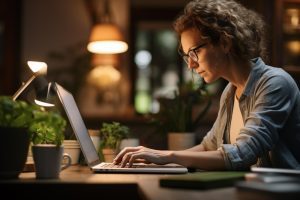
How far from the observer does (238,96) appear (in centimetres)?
190

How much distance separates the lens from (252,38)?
1.84 metres

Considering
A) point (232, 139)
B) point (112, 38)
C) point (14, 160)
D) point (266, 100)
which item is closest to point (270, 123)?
point (266, 100)

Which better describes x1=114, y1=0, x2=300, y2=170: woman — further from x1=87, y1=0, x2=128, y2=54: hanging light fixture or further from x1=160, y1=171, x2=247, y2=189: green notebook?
x1=87, y1=0, x2=128, y2=54: hanging light fixture

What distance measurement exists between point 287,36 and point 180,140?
5.63 ft

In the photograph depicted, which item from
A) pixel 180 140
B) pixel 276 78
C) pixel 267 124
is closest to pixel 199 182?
pixel 267 124

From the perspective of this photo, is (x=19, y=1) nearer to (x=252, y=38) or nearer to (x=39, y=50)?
(x=39, y=50)

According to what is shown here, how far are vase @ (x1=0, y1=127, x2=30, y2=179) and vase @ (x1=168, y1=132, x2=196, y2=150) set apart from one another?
1153mm

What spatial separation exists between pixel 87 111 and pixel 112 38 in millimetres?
1928

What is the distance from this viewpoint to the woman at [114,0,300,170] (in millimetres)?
1516

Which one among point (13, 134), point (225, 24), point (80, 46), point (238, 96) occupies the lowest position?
point (13, 134)

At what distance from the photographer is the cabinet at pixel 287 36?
11.8ft

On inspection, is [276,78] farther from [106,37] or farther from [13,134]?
[106,37]

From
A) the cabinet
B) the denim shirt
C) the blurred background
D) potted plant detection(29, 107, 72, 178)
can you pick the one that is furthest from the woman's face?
the blurred background

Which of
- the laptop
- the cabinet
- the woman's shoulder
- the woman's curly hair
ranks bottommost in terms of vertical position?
the laptop
